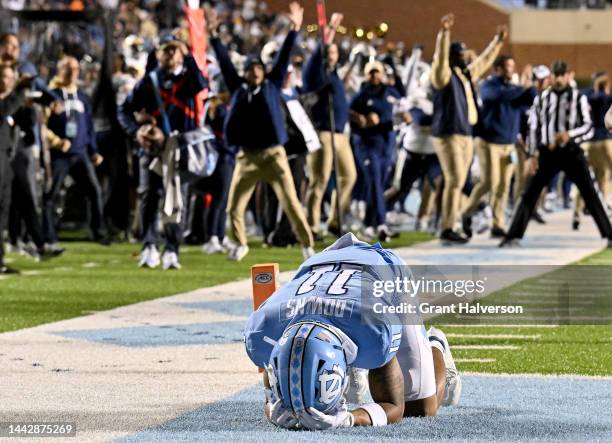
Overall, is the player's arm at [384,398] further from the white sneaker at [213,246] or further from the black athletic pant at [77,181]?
the black athletic pant at [77,181]

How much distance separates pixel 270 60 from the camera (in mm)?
19953

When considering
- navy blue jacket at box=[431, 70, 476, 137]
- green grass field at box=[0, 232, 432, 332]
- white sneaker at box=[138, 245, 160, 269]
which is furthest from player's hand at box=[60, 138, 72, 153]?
navy blue jacket at box=[431, 70, 476, 137]

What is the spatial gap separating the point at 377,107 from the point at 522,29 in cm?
2287

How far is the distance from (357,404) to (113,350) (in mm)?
2821

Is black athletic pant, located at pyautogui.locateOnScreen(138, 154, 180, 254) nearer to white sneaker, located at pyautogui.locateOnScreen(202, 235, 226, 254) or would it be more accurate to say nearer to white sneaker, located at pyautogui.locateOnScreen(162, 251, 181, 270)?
white sneaker, located at pyautogui.locateOnScreen(162, 251, 181, 270)

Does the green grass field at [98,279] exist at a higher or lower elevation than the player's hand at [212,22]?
lower

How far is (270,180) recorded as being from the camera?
54.7ft

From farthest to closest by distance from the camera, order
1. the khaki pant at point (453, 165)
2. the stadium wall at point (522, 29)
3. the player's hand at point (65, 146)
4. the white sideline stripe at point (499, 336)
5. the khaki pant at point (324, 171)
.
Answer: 1. the stadium wall at point (522, 29)
2. the khaki pant at point (324, 171)
3. the khaki pant at point (453, 165)
4. the player's hand at point (65, 146)
5. the white sideline stripe at point (499, 336)

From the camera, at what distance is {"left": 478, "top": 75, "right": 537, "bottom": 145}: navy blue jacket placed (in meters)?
20.3

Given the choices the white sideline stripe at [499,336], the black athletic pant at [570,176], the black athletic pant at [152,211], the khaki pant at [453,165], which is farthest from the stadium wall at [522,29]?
the white sideline stripe at [499,336]

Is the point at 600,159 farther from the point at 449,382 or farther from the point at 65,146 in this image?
the point at 449,382

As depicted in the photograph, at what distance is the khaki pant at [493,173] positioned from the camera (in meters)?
20.3

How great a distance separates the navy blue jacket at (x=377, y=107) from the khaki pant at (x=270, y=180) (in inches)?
182

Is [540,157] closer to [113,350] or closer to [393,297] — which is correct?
[113,350]
